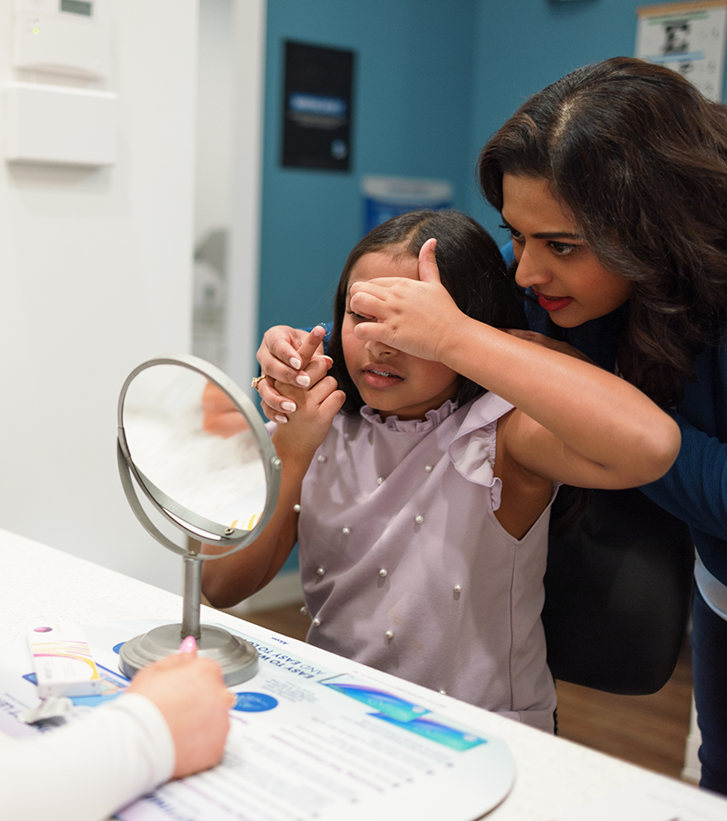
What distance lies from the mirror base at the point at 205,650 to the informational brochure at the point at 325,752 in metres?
0.01

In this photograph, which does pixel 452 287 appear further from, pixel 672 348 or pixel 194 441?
pixel 194 441

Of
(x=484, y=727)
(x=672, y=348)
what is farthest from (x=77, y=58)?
(x=484, y=727)

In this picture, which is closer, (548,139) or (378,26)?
(548,139)

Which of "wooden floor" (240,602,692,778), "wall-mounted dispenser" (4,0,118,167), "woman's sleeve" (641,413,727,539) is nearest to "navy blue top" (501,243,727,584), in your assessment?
"woman's sleeve" (641,413,727,539)

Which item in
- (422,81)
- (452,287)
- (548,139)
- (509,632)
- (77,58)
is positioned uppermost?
(422,81)

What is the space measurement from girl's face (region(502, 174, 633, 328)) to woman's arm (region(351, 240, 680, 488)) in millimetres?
116

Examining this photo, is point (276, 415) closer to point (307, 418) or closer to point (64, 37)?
point (307, 418)

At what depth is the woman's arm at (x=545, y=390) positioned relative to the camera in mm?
903

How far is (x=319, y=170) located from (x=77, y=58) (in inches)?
72.1

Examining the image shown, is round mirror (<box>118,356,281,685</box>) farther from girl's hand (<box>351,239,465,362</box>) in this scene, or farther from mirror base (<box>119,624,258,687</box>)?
girl's hand (<box>351,239,465,362</box>)

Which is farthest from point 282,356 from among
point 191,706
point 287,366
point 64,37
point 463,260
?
point 64,37

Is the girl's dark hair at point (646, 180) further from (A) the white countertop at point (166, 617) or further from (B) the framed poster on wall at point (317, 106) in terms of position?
(B) the framed poster on wall at point (317, 106)

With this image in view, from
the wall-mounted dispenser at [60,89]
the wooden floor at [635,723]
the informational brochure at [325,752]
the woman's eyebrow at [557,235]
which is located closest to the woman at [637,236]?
the woman's eyebrow at [557,235]

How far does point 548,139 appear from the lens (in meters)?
1.02
